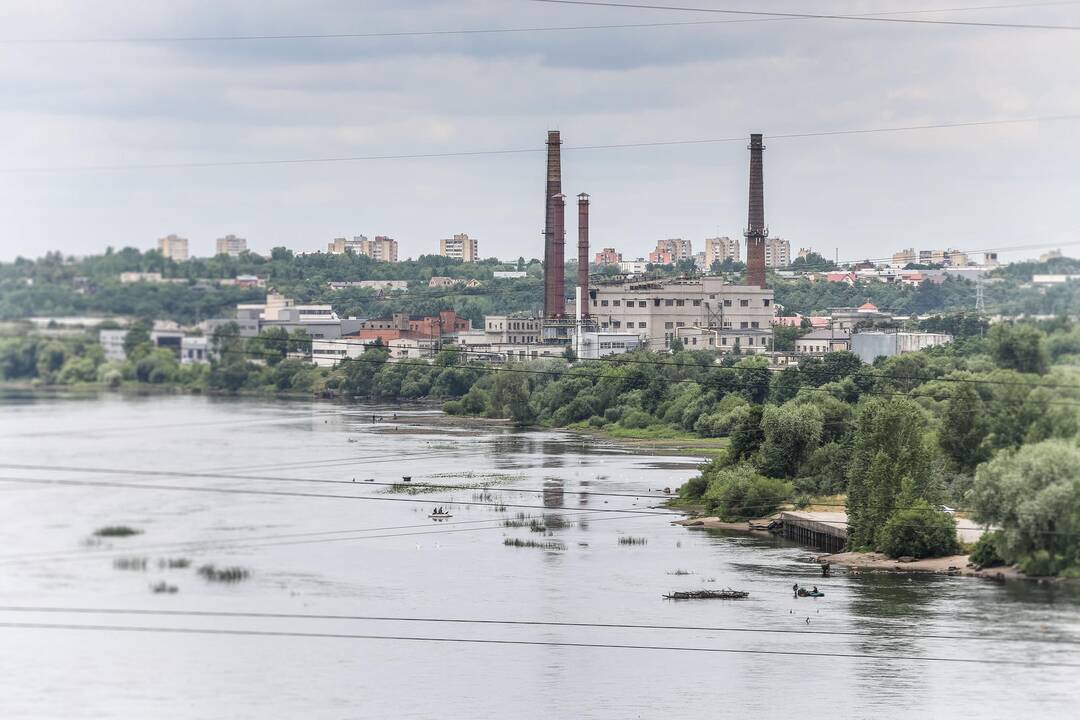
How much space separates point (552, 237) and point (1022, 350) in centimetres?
3732

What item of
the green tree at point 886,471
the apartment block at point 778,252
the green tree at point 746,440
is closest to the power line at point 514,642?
the green tree at point 886,471

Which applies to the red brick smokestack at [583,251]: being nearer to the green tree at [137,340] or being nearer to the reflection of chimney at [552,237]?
the reflection of chimney at [552,237]

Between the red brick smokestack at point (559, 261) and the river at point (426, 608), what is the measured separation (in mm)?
29397

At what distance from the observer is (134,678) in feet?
60.5

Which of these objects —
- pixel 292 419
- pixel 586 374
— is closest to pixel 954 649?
pixel 292 419

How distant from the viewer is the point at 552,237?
61219 mm

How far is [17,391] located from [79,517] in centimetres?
376

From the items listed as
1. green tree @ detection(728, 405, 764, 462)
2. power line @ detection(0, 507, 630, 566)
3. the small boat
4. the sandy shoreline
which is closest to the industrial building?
green tree @ detection(728, 405, 764, 462)

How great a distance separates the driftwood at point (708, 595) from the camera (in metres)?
21.9

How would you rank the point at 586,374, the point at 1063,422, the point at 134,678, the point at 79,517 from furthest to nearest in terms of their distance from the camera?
the point at 586,374 < the point at 79,517 < the point at 1063,422 < the point at 134,678

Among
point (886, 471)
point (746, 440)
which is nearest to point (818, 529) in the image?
point (886, 471)

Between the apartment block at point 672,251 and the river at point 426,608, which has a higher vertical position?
the apartment block at point 672,251

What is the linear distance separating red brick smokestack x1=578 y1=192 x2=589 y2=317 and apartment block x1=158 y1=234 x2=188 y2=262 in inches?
1632

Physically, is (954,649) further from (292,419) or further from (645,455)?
(292,419)
